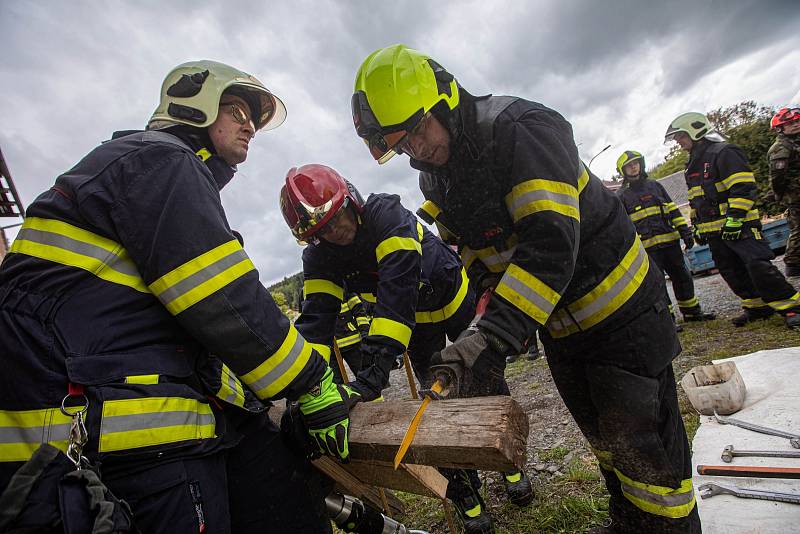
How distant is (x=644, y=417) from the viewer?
5.54ft

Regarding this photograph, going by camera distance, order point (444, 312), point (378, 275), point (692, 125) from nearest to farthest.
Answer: point (378, 275) → point (444, 312) → point (692, 125)

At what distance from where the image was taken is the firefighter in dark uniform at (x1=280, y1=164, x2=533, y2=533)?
2527 millimetres

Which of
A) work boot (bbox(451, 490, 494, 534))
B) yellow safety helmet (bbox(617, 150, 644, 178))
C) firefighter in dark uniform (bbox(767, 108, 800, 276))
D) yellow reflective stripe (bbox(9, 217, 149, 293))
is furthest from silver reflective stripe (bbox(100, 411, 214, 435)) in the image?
firefighter in dark uniform (bbox(767, 108, 800, 276))

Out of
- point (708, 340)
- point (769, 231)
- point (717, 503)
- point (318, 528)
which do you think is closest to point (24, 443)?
point (318, 528)

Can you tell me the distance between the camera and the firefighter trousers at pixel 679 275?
231 inches

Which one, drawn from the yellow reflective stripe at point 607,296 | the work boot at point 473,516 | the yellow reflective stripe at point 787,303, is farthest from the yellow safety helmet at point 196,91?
the yellow reflective stripe at point 787,303

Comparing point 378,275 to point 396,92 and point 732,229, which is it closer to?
point 396,92

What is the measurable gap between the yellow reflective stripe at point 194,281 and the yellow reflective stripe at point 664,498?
199 centimetres

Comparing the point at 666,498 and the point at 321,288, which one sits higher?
the point at 321,288

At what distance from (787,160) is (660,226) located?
71.9 inches

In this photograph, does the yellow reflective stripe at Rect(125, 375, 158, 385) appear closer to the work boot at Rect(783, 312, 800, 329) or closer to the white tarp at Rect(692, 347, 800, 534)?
the white tarp at Rect(692, 347, 800, 534)

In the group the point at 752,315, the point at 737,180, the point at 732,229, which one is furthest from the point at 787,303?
the point at 737,180

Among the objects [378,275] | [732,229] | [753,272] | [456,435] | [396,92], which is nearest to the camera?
[456,435]

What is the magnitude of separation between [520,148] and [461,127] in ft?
1.22
